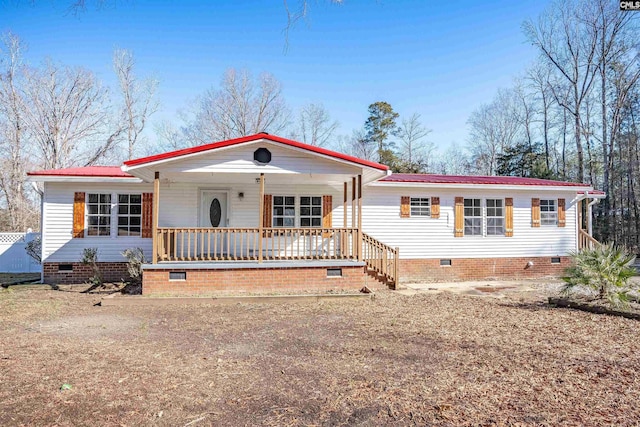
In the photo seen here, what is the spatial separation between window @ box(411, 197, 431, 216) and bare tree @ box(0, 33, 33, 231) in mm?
22622

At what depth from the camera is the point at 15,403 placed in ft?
11.5

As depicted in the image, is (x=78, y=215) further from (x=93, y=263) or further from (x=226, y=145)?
(x=226, y=145)

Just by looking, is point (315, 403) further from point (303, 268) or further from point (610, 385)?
point (303, 268)

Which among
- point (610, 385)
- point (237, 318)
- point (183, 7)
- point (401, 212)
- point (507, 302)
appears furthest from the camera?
point (401, 212)

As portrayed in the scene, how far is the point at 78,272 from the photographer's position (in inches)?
438

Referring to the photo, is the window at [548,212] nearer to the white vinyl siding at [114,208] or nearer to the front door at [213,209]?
the white vinyl siding at [114,208]

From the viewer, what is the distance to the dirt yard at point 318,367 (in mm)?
3363

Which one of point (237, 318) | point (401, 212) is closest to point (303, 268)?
point (237, 318)

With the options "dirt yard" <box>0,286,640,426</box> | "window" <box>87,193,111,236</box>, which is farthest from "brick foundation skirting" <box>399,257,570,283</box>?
"window" <box>87,193,111,236</box>

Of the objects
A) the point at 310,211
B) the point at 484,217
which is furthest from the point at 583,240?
the point at 310,211

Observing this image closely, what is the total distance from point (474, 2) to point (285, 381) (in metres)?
7.47

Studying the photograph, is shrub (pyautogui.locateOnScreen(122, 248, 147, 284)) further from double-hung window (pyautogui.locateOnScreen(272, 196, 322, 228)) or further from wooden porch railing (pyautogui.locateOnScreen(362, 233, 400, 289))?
wooden porch railing (pyautogui.locateOnScreen(362, 233, 400, 289))

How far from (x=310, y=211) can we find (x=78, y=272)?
269 inches

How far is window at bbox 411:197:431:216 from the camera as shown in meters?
12.5
